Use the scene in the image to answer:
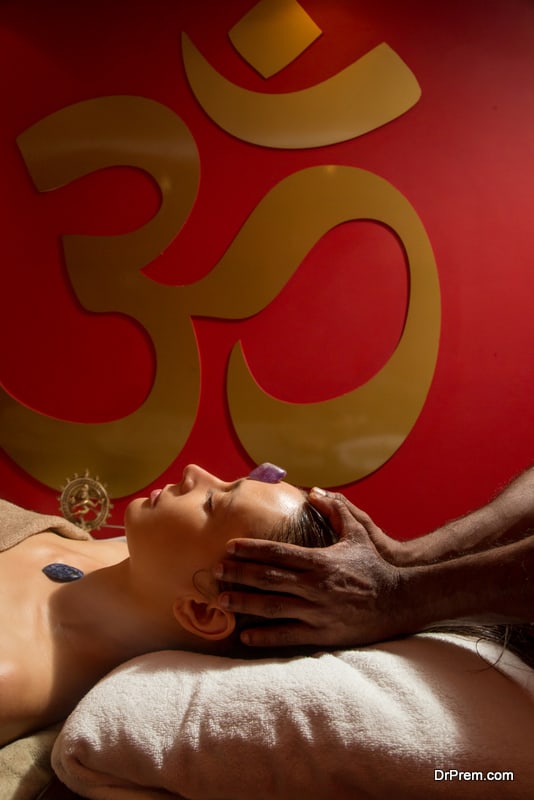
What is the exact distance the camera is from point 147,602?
1.20m

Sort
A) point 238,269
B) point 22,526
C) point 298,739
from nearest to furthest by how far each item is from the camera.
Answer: point 298,739 < point 22,526 < point 238,269

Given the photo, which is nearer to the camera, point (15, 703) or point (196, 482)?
point (15, 703)

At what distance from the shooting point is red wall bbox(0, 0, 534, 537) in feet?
8.81

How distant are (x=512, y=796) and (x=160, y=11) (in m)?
2.91

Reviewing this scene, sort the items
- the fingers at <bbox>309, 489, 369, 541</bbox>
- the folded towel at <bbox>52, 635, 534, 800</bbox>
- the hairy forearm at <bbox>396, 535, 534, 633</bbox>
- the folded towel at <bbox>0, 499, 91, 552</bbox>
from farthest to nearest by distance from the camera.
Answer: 1. the folded towel at <bbox>0, 499, 91, 552</bbox>
2. the fingers at <bbox>309, 489, 369, 541</bbox>
3. the hairy forearm at <bbox>396, 535, 534, 633</bbox>
4. the folded towel at <bbox>52, 635, 534, 800</bbox>

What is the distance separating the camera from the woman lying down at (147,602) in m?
1.11

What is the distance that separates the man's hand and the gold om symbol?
1731mm

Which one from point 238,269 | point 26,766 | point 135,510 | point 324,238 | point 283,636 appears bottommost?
point 26,766

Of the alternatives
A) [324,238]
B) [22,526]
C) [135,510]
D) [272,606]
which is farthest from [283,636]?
[324,238]

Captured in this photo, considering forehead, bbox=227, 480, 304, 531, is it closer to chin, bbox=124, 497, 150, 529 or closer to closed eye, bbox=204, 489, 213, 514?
closed eye, bbox=204, 489, 213, 514

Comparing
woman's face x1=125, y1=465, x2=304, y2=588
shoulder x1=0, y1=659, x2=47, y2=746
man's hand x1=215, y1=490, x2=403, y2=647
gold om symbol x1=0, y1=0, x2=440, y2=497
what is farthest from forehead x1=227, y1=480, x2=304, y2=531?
gold om symbol x1=0, y1=0, x2=440, y2=497

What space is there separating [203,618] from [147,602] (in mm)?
124

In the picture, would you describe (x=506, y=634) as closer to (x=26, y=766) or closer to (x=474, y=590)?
(x=474, y=590)

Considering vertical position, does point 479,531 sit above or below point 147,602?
above
